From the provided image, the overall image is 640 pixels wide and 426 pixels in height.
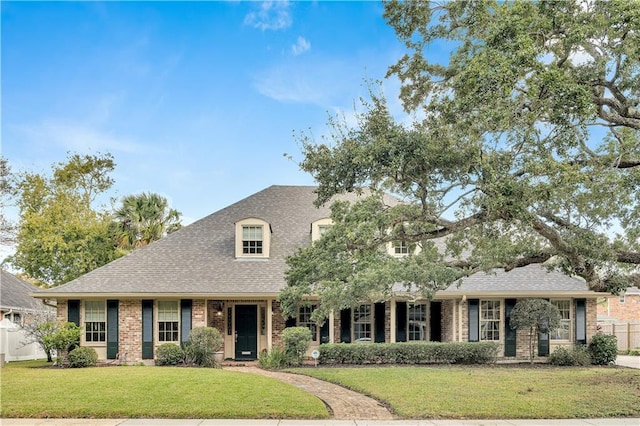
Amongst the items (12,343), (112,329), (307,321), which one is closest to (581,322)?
(307,321)

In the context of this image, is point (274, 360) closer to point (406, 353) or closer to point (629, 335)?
point (406, 353)

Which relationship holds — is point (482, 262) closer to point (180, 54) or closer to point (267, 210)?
point (180, 54)

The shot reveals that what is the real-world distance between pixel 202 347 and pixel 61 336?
4.44 meters

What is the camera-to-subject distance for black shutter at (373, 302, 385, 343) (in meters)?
18.6


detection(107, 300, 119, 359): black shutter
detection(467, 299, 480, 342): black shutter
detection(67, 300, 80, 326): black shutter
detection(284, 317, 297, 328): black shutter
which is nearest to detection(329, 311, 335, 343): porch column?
detection(284, 317, 297, 328): black shutter

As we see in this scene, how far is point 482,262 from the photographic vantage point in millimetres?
11664

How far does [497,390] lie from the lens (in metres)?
11.8

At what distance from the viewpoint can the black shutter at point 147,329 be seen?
17.5m

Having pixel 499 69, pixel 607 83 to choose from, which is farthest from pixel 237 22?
pixel 607 83

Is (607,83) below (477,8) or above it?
below

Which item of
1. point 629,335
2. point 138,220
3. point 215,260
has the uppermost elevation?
point 138,220

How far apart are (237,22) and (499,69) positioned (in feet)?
26.4

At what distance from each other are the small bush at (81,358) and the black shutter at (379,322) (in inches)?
378

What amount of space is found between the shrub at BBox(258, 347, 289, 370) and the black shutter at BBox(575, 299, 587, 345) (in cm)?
1052
